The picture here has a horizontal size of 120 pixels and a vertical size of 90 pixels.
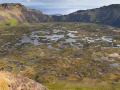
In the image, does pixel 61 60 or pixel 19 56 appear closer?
pixel 61 60

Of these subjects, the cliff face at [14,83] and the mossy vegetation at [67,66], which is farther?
the mossy vegetation at [67,66]

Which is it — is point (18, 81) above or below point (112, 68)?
above

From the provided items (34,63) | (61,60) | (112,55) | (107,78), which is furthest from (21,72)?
(112,55)

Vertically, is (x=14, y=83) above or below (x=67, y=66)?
above

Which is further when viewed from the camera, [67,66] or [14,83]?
[67,66]

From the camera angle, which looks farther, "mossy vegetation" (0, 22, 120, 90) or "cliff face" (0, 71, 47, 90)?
"mossy vegetation" (0, 22, 120, 90)

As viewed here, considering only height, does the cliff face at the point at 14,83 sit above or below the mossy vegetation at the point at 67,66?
above

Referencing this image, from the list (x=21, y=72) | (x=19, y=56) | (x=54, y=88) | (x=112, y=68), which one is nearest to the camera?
(x=54, y=88)

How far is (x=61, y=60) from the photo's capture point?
3455 inches

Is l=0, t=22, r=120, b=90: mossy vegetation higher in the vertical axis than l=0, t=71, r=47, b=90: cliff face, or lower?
lower

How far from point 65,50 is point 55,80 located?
44501 mm

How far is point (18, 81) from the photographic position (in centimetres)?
3591

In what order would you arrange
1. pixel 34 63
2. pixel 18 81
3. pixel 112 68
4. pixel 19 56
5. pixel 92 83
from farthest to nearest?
pixel 19 56 < pixel 34 63 < pixel 112 68 < pixel 92 83 < pixel 18 81

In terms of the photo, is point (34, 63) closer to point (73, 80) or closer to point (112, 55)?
point (73, 80)
